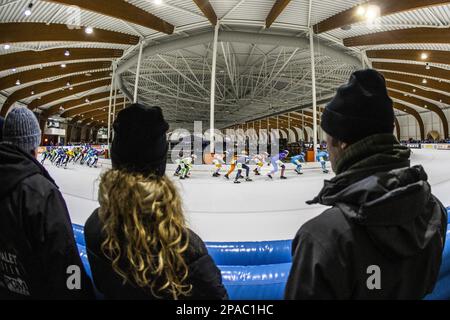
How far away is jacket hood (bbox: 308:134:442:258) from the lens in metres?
0.93

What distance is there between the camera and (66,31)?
14.5 m

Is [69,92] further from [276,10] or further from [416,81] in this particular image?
[416,81]

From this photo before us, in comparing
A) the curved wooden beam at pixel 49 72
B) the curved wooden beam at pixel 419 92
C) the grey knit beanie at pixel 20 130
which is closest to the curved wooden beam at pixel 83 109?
the curved wooden beam at pixel 49 72

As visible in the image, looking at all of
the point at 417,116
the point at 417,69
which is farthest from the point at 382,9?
the point at 417,116

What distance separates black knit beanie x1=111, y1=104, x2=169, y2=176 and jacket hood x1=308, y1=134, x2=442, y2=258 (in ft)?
2.77

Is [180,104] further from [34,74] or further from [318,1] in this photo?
[318,1]

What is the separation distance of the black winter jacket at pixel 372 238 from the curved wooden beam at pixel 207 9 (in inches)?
531

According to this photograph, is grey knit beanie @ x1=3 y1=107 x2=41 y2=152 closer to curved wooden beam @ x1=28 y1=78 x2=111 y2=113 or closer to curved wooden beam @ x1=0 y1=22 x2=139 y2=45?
curved wooden beam @ x1=0 y1=22 x2=139 y2=45

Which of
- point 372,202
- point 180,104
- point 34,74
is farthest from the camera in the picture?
point 180,104

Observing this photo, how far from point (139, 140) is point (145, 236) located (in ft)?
1.51

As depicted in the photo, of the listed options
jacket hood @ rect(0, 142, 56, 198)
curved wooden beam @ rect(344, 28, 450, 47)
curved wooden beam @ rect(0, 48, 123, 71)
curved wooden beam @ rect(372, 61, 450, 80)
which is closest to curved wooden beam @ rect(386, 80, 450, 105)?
curved wooden beam @ rect(372, 61, 450, 80)

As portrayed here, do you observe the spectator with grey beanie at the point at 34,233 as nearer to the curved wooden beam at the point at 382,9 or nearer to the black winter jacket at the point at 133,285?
the black winter jacket at the point at 133,285

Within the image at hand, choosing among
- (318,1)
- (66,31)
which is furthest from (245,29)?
(66,31)
